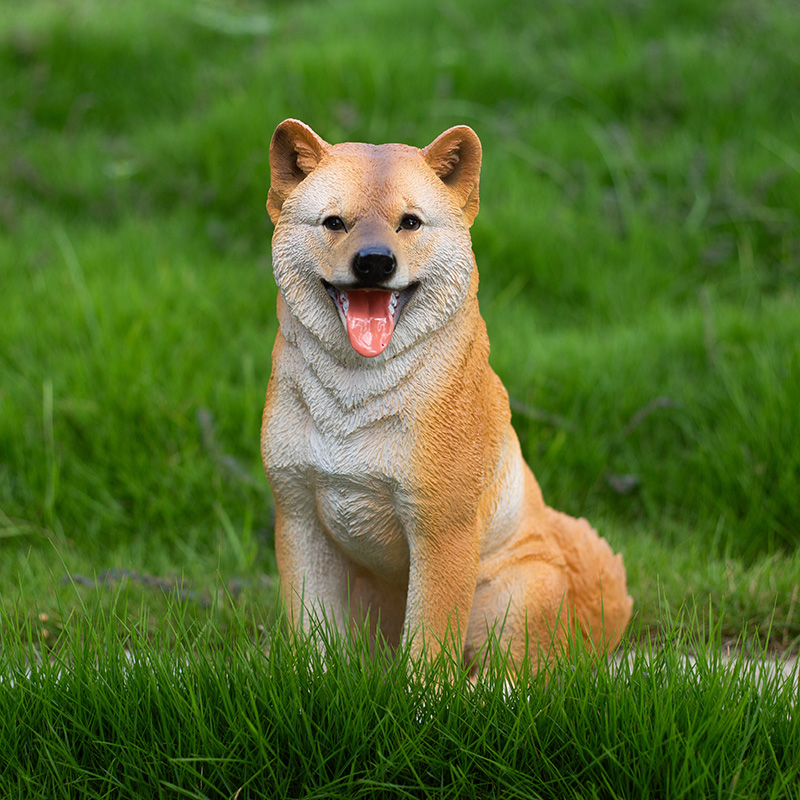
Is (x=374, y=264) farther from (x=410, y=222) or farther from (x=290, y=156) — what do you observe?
(x=290, y=156)

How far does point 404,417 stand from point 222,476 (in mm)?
1967

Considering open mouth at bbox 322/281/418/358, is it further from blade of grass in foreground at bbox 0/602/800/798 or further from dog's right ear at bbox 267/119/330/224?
blade of grass in foreground at bbox 0/602/800/798

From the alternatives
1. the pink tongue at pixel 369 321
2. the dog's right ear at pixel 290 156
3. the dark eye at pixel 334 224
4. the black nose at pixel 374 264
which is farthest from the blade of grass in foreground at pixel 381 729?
the dog's right ear at pixel 290 156

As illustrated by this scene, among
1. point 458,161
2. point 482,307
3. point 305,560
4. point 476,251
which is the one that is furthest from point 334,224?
point 476,251

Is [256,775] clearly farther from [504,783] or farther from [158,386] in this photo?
[158,386]

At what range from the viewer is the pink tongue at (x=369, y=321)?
90.8 inches

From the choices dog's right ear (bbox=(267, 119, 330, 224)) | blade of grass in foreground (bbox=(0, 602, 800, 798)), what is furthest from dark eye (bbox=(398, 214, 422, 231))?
blade of grass in foreground (bbox=(0, 602, 800, 798))

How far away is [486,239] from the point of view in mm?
5324

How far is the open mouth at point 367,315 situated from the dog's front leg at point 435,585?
50cm

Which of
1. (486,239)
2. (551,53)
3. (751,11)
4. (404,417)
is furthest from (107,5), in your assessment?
(404,417)

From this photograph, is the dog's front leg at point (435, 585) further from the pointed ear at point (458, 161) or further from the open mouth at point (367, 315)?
the pointed ear at point (458, 161)

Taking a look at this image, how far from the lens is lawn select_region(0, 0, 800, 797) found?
238 cm

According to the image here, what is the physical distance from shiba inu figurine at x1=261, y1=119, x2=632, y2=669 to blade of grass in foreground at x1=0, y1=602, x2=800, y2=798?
15cm

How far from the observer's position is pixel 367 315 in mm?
2332
